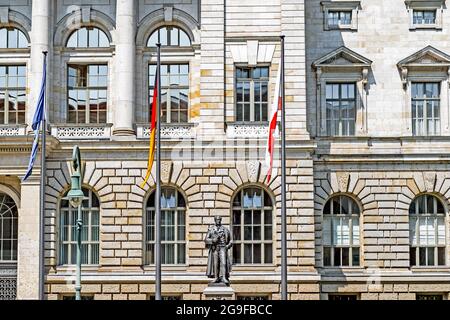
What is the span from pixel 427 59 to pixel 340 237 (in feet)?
28.9

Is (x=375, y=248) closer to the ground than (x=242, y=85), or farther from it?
closer to the ground

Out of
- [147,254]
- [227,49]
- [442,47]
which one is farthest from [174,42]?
[442,47]

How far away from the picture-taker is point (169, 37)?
120ft

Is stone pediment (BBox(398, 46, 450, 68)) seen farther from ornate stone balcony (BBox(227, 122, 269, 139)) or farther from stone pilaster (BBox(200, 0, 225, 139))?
stone pilaster (BBox(200, 0, 225, 139))

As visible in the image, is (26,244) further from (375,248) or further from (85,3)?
(375,248)

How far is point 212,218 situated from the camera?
116ft

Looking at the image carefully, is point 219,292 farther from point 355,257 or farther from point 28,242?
point 28,242

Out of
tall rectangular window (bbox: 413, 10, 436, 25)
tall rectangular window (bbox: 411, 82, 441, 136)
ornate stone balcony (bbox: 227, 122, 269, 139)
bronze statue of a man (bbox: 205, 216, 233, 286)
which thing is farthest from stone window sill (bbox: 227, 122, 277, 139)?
tall rectangular window (bbox: 413, 10, 436, 25)

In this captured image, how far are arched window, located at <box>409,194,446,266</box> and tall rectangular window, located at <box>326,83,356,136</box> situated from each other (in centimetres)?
448

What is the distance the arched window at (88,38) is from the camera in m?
36.6

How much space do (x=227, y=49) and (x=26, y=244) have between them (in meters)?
11.9

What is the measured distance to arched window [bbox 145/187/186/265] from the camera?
1399 inches

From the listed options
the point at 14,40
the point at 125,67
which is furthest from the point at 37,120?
the point at 14,40

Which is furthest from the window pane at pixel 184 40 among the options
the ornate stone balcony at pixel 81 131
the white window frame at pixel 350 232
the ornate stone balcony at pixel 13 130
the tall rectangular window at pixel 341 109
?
the white window frame at pixel 350 232
